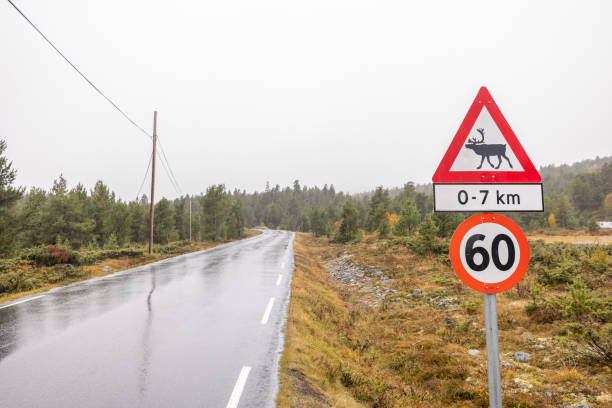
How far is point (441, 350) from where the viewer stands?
643cm

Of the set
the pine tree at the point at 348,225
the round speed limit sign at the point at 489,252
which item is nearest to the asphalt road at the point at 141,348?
the round speed limit sign at the point at 489,252

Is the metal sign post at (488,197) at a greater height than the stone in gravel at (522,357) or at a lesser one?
greater

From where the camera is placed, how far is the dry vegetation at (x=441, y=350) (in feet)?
14.4

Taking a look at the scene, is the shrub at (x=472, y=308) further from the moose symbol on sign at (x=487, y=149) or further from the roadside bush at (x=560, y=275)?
the moose symbol on sign at (x=487, y=149)

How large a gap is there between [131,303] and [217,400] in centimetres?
537

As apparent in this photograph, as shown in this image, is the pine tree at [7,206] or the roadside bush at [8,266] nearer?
the roadside bush at [8,266]

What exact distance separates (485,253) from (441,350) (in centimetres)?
502

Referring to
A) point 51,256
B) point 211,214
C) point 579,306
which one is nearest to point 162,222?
point 211,214

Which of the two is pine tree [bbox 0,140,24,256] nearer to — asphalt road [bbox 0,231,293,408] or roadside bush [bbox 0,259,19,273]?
roadside bush [bbox 0,259,19,273]

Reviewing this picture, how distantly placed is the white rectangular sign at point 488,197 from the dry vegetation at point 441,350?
289 centimetres

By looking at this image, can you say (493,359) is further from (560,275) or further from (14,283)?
(14,283)

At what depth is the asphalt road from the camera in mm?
3570

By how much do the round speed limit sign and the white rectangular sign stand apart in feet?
0.38

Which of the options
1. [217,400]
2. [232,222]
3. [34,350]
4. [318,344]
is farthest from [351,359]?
[232,222]
